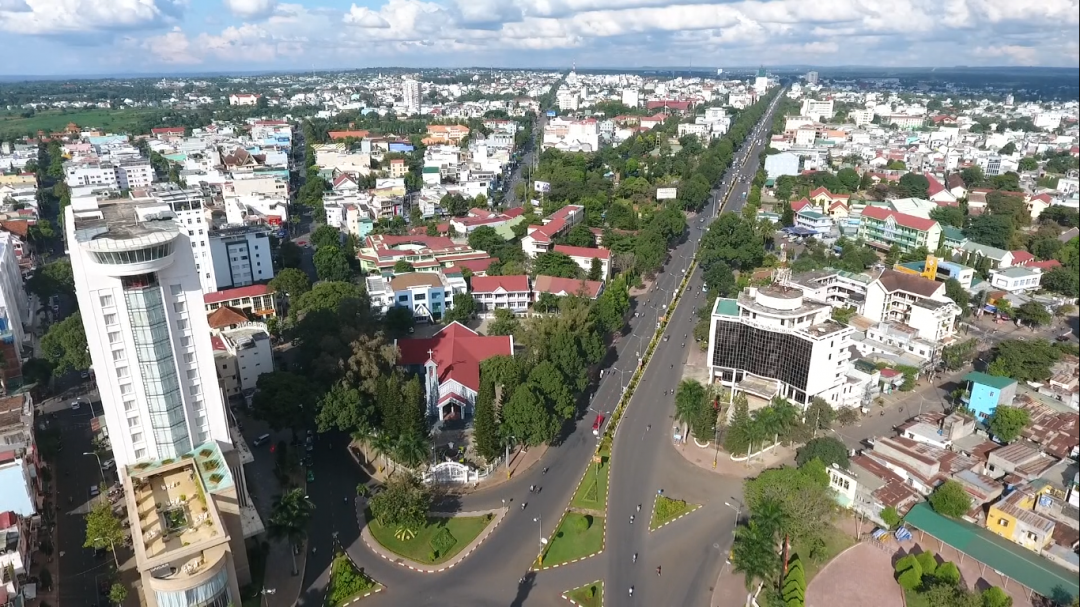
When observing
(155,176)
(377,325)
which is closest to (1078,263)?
(377,325)

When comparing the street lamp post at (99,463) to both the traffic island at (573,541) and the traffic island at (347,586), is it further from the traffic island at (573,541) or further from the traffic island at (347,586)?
the traffic island at (573,541)

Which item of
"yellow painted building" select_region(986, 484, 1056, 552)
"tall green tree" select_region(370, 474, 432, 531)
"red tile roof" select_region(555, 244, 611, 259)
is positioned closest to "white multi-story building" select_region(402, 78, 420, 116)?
"red tile roof" select_region(555, 244, 611, 259)

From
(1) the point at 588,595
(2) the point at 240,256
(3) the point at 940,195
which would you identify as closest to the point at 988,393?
(1) the point at 588,595

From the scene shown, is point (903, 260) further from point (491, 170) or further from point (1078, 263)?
point (491, 170)

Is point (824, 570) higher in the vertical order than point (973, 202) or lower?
lower

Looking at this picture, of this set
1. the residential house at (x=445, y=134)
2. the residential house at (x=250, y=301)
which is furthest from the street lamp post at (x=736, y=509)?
the residential house at (x=445, y=134)
